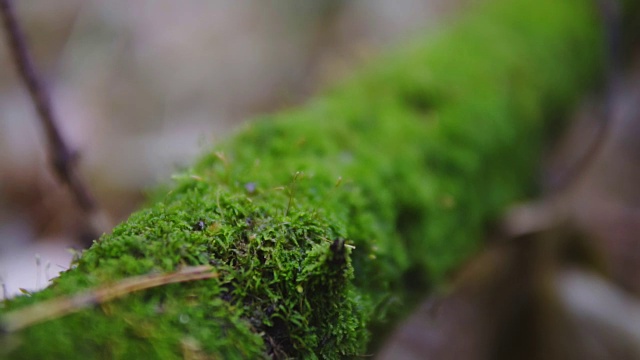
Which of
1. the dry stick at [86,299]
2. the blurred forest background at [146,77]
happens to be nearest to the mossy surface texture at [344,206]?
the dry stick at [86,299]

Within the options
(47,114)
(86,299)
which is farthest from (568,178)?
(86,299)

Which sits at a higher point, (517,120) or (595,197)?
(517,120)

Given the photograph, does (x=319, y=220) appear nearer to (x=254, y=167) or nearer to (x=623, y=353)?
(x=254, y=167)

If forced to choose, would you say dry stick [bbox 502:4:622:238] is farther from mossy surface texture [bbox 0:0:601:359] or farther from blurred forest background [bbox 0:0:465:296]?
blurred forest background [bbox 0:0:465:296]

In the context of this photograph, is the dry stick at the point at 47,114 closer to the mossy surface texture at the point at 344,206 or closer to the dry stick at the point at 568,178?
the mossy surface texture at the point at 344,206

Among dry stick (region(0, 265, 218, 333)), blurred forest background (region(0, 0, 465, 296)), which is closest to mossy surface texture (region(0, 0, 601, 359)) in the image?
dry stick (region(0, 265, 218, 333))

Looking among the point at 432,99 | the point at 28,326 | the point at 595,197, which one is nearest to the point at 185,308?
the point at 28,326
